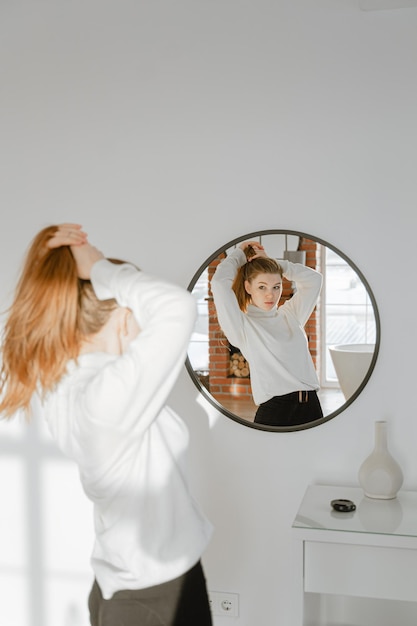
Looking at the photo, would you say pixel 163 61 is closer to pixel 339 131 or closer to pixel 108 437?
pixel 339 131

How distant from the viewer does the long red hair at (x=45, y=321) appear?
162 cm

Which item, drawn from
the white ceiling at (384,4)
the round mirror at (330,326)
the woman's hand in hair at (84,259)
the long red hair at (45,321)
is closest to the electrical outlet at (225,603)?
the round mirror at (330,326)

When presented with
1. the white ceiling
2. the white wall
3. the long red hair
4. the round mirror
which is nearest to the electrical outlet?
the white wall

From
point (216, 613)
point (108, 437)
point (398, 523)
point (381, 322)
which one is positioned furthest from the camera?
point (216, 613)

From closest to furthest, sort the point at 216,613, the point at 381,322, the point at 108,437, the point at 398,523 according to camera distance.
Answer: the point at 108,437
the point at 398,523
the point at 381,322
the point at 216,613

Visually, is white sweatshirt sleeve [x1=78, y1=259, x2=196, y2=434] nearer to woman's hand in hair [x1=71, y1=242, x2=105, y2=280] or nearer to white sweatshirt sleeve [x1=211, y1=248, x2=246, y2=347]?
woman's hand in hair [x1=71, y1=242, x2=105, y2=280]

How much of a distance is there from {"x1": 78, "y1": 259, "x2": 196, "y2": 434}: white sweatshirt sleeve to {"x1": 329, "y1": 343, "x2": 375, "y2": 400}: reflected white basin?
1.01 m

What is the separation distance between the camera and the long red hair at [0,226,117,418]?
162 centimetres

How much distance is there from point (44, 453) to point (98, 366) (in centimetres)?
125

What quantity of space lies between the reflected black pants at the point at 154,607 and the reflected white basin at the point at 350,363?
39.7 inches

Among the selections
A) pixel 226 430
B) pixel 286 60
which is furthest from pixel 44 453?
pixel 286 60

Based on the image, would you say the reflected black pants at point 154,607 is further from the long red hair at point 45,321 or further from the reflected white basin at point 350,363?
the reflected white basin at point 350,363

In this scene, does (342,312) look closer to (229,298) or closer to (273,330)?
(273,330)

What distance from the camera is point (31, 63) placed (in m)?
2.78
